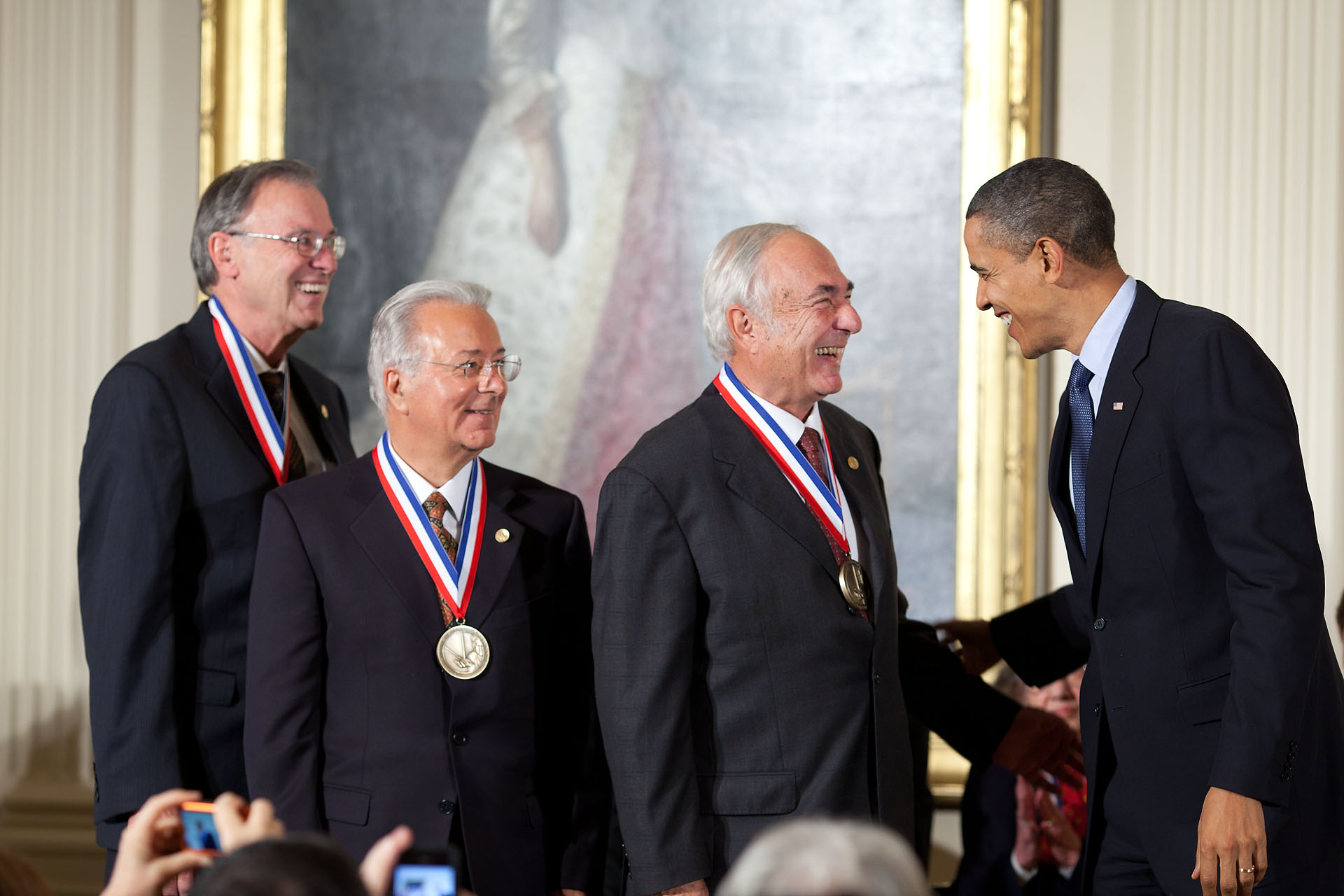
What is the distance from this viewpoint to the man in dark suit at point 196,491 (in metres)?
2.84

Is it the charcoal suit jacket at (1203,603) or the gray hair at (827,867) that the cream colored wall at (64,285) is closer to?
the charcoal suit jacket at (1203,603)

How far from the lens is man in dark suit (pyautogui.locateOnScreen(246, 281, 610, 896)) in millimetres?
2631

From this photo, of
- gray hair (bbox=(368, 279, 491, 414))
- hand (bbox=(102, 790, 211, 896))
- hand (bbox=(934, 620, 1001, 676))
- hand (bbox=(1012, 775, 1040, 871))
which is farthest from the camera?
hand (bbox=(1012, 775, 1040, 871))

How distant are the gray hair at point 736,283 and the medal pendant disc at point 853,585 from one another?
55 cm

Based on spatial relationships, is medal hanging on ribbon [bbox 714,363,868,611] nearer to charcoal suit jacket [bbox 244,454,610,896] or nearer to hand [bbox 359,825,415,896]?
charcoal suit jacket [bbox 244,454,610,896]

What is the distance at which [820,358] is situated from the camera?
2867 millimetres

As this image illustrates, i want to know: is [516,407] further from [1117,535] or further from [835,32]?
[1117,535]

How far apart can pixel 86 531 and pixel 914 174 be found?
2978mm

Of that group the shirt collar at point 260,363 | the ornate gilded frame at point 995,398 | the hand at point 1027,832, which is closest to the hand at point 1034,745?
the hand at point 1027,832

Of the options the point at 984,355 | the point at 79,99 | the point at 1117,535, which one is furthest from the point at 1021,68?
the point at 79,99

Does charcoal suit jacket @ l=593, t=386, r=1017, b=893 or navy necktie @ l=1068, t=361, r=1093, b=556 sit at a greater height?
navy necktie @ l=1068, t=361, r=1093, b=556

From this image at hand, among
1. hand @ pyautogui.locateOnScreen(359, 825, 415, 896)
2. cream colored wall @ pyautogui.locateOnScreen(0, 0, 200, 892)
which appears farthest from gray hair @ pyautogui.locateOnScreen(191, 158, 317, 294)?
hand @ pyautogui.locateOnScreen(359, 825, 415, 896)

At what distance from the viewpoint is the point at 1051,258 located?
2631mm

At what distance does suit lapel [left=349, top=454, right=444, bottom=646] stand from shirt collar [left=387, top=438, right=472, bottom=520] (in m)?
0.07
